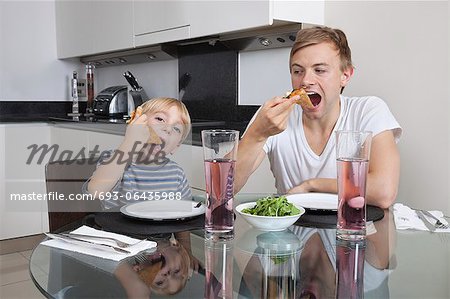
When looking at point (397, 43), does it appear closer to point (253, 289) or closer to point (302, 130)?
point (302, 130)

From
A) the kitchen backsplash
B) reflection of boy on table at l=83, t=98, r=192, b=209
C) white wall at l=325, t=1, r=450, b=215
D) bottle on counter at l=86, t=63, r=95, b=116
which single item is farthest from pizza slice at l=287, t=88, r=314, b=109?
bottle on counter at l=86, t=63, r=95, b=116

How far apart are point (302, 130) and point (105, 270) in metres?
1.05

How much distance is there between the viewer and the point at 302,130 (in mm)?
1729

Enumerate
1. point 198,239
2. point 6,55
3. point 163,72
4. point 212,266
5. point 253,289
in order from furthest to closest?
point 6,55 → point 163,72 → point 198,239 → point 212,266 → point 253,289

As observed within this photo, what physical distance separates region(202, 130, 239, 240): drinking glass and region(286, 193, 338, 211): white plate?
310 millimetres

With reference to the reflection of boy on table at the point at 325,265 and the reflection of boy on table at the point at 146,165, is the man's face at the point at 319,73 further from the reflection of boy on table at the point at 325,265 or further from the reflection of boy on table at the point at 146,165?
the reflection of boy on table at the point at 325,265

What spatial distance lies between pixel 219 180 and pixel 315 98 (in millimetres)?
773

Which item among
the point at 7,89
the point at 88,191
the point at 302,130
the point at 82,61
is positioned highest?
the point at 82,61

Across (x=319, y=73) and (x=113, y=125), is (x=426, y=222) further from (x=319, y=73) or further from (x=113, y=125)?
(x=113, y=125)

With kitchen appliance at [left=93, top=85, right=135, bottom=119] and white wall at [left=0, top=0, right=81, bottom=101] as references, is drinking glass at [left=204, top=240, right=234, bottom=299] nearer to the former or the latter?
kitchen appliance at [left=93, top=85, right=135, bottom=119]

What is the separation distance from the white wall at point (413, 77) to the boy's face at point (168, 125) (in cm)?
88

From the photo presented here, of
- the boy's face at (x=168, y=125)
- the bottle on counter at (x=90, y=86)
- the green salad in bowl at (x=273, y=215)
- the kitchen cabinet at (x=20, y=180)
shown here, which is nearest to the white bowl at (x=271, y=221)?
the green salad in bowl at (x=273, y=215)

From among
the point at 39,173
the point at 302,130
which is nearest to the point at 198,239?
the point at 302,130

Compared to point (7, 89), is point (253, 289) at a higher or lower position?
lower
